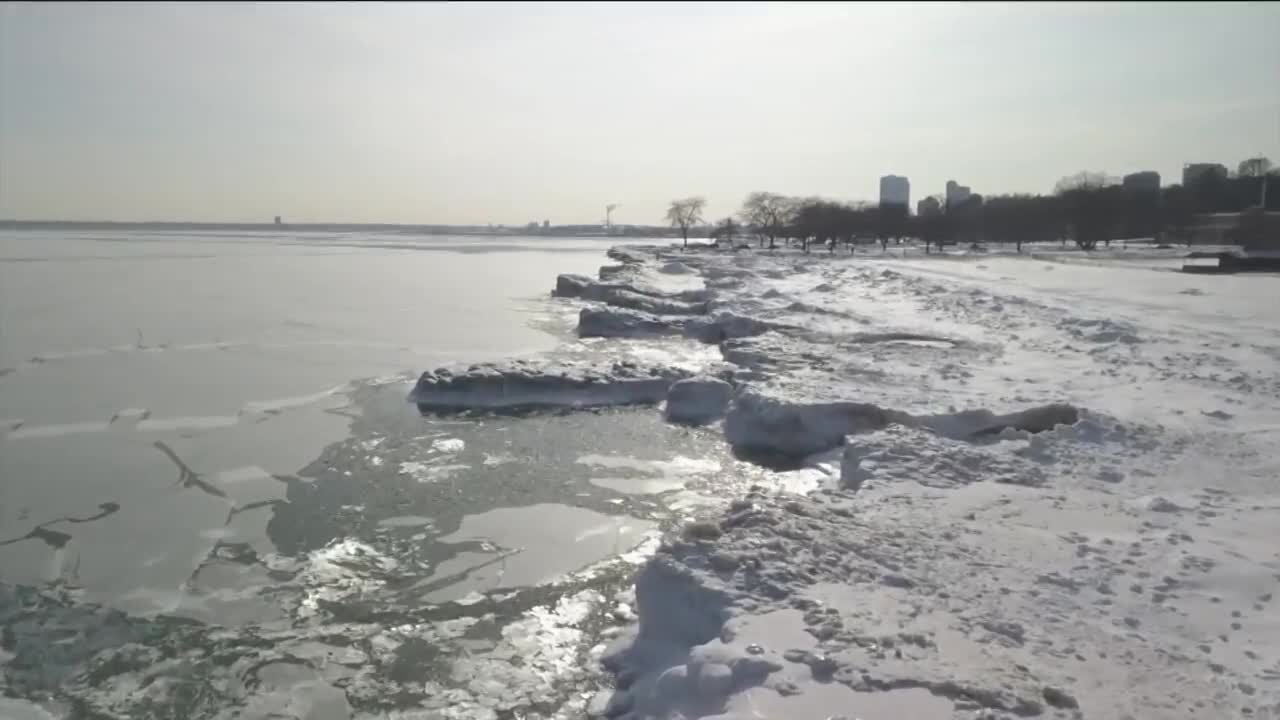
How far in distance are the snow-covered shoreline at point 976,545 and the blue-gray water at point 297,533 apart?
99cm

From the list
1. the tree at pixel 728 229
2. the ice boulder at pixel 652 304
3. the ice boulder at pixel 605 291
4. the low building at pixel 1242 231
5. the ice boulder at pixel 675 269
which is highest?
the tree at pixel 728 229

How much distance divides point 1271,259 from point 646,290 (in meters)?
28.3

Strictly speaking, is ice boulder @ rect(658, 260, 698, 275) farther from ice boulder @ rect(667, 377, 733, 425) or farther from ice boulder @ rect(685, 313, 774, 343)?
ice boulder @ rect(667, 377, 733, 425)

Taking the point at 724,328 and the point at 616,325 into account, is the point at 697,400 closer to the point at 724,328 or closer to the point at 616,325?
the point at 724,328

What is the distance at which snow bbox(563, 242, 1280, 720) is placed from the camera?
425cm

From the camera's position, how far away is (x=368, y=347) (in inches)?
727

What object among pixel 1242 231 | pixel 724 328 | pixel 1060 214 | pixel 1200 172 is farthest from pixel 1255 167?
pixel 724 328

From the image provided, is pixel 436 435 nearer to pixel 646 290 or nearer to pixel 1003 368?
pixel 1003 368

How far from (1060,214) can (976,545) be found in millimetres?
77069

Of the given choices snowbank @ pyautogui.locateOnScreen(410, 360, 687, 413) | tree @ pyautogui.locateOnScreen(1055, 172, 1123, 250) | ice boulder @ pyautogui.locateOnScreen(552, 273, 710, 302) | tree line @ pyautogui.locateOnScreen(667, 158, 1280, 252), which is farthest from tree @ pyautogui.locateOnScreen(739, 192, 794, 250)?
snowbank @ pyautogui.locateOnScreen(410, 360, 687, 413)

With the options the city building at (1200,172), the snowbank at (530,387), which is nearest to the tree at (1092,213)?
the city building at (1200,172)

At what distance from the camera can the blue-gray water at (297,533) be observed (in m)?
5.10

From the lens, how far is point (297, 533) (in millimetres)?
7430

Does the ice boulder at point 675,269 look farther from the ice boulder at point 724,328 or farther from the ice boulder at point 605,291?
the ice boulder at point 724,328
